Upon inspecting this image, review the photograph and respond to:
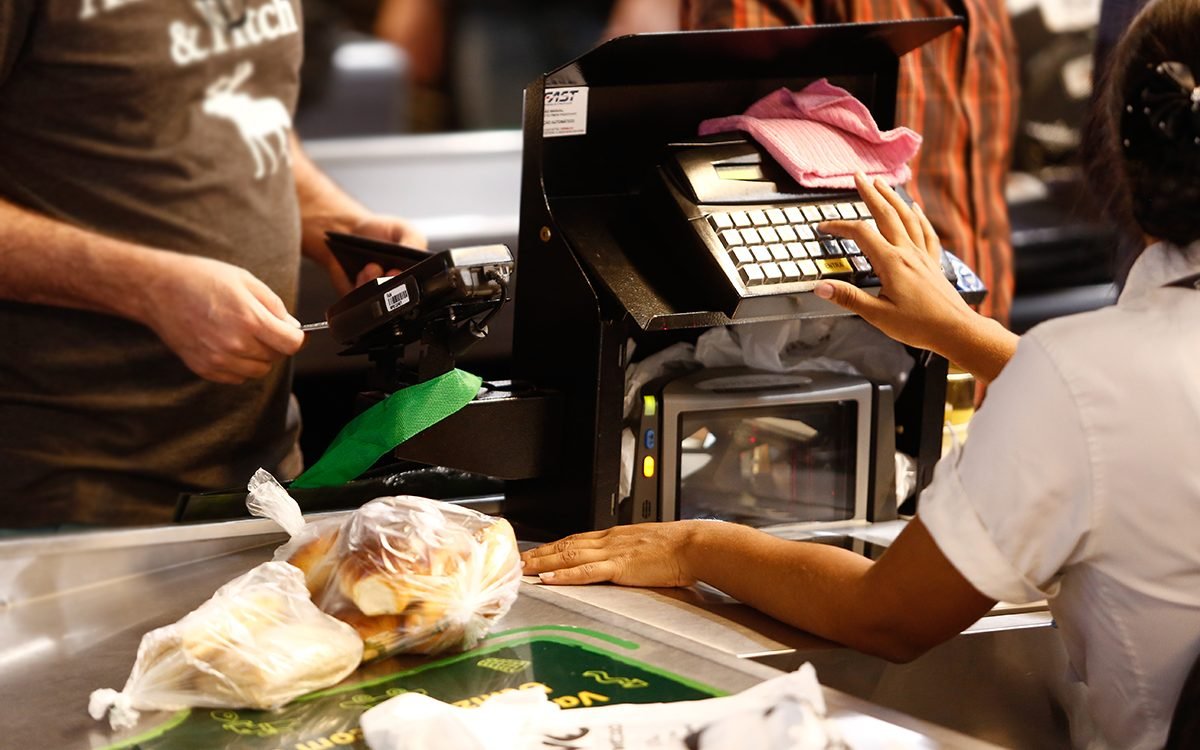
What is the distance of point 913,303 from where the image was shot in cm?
146

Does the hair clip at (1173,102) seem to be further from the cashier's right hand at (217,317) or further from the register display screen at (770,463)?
the cashier's right hand at (217,317)

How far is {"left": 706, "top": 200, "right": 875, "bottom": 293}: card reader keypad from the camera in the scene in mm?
1419

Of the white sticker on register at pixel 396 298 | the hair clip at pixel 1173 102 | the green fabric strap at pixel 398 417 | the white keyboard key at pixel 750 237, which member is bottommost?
the green fabric strap at pixel 398 417

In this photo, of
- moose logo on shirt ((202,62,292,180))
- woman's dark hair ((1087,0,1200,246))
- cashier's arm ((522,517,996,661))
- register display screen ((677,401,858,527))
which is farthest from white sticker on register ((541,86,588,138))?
moose logo on shirt ((202,62,292,180))

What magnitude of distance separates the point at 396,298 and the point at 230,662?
43cm

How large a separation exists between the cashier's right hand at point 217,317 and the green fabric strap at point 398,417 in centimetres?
18

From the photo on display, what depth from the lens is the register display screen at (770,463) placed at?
152 centimetres

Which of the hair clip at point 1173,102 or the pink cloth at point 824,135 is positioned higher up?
the hair clip at point 1173,102

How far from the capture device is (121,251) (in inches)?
70.0

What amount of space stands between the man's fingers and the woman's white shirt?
37 centimetres

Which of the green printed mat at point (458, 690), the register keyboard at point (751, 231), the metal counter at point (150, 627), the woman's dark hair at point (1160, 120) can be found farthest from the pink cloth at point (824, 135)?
the green printed mat at point (458, 690)

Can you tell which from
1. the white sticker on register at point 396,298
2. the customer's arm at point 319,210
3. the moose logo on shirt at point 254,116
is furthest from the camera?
the customer's arm at point 319,210

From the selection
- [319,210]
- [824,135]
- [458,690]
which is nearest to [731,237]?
[824,135]

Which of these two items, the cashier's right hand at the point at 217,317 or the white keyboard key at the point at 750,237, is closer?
the white keyboard key at the point at 750,237
